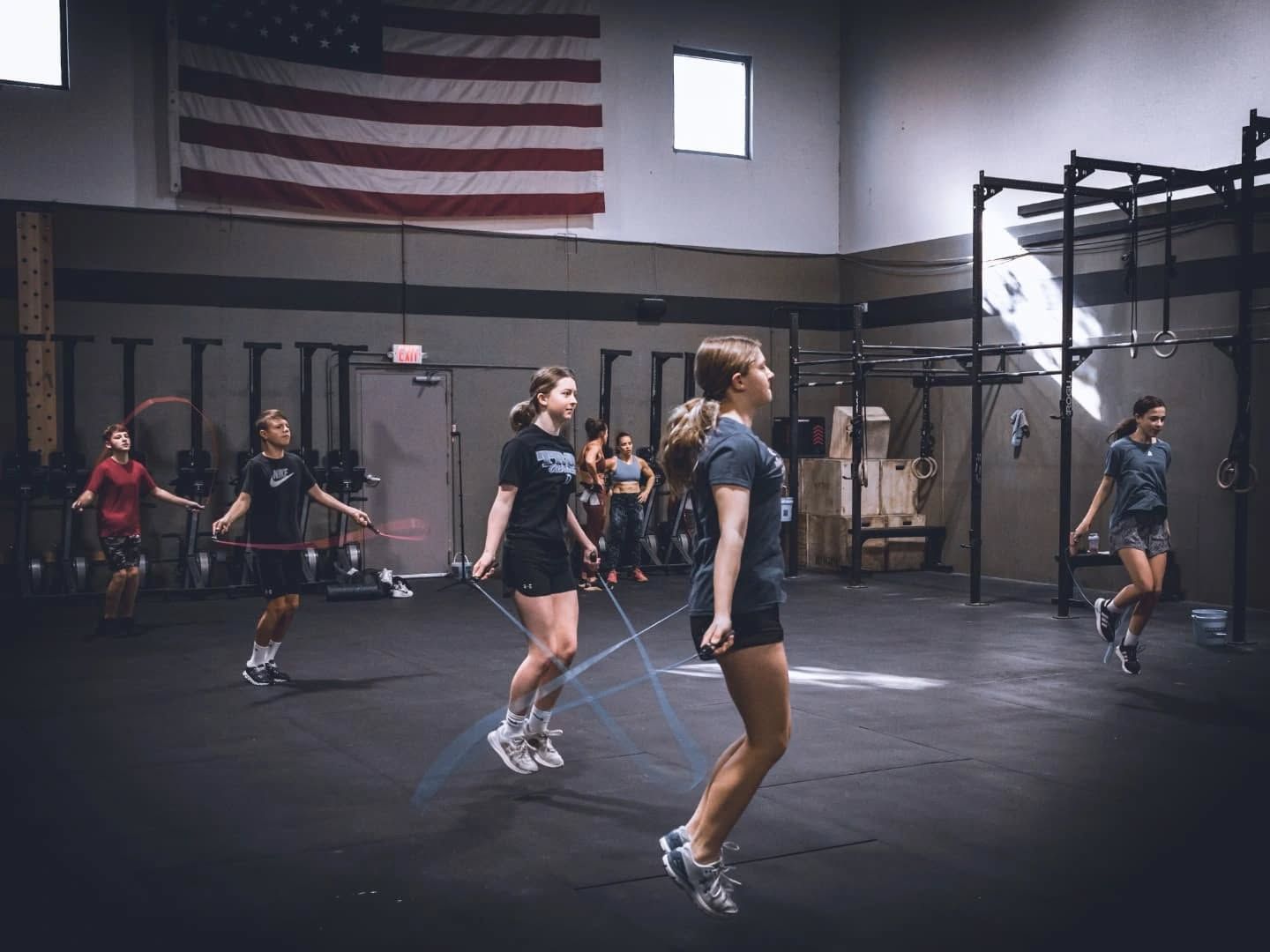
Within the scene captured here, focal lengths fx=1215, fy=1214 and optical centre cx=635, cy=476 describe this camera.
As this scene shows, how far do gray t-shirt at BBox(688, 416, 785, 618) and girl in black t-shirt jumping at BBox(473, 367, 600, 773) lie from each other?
Answer: 5.42 ft

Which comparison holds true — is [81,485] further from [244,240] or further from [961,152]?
[961,152]

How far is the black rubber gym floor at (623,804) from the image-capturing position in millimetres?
3590

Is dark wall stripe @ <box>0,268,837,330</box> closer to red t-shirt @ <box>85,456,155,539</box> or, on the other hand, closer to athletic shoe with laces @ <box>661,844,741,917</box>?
red t-shirt @ <box>85,456,155,539</box>

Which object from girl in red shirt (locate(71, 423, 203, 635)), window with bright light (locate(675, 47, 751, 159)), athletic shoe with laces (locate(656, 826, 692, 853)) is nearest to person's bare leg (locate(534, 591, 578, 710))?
athletic shoe with laces (locate(656, 826, 692, 853))

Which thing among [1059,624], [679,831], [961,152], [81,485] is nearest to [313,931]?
[679,831]

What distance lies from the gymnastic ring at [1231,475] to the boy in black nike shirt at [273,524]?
19.2 feet

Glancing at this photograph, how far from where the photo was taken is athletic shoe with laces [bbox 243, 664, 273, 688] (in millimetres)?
7297

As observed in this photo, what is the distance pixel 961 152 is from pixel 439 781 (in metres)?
10.7

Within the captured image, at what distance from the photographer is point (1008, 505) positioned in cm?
1297

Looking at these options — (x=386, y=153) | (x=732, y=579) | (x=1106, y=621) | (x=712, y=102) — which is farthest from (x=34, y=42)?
(x=732, y=579)

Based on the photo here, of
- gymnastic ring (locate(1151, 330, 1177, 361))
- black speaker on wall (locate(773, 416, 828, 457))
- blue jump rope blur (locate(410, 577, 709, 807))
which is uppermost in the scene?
gymnastic ring (locate(1151, 330, 1177, 361))

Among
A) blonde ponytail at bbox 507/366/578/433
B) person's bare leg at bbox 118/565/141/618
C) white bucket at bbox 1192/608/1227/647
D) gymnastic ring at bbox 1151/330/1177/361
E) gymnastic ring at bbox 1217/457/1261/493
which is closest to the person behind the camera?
blonde ponytail at bbox 507/366/578/433

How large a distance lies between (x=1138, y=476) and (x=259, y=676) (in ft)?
18.2

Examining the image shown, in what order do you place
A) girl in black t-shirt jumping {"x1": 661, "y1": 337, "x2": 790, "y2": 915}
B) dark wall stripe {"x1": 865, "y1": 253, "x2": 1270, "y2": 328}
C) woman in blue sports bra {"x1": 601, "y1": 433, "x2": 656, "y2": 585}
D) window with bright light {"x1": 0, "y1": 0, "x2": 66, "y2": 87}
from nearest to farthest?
girl in black t-shirt jumping {"x1": 661, "y1": 337, "x2": 790, "y2": 915}, dark wall stripe {"x1": 865, "y1": 253, "x2": 1270, "y2": 328}, window with bright light {"x1": 0, "y1": 0, "x2": 66, "y2": 87}, woman in blue sports bra {"x1": 601, "y1": 433, "x2": 656, "y2": 585}
